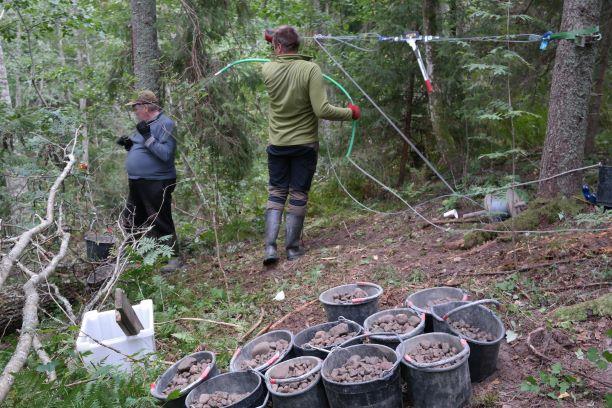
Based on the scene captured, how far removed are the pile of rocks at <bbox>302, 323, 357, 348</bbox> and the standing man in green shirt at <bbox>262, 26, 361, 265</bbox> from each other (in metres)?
2.08

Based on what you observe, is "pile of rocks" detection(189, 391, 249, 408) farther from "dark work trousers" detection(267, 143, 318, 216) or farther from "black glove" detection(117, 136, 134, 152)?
"black glove" detection(117, 136, 134, 152)

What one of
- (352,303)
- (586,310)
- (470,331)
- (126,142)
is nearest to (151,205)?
(126,142)

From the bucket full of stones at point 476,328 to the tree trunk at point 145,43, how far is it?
194 inches

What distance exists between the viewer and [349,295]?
12.4 feet

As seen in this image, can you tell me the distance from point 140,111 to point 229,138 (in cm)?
143

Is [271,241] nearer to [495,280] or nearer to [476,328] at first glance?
[495,280]

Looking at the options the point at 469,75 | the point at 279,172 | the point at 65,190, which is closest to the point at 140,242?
the point at 279,172

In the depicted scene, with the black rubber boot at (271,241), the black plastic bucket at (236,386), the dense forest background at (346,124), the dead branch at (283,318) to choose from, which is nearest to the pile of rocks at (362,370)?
the black plastic bucket at (236,386)

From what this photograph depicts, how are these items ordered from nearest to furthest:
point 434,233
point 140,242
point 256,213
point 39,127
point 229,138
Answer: point 140,242
point 434,233
point 39,127
point 229,138
point 256,213

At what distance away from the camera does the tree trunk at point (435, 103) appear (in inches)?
243

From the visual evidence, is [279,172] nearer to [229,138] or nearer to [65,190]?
[229,138]

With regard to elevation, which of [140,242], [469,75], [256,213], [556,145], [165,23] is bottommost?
[256,213]

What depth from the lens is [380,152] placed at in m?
7.21

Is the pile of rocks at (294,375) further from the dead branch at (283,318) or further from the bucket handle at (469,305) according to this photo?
the dead branch at (283,318)
